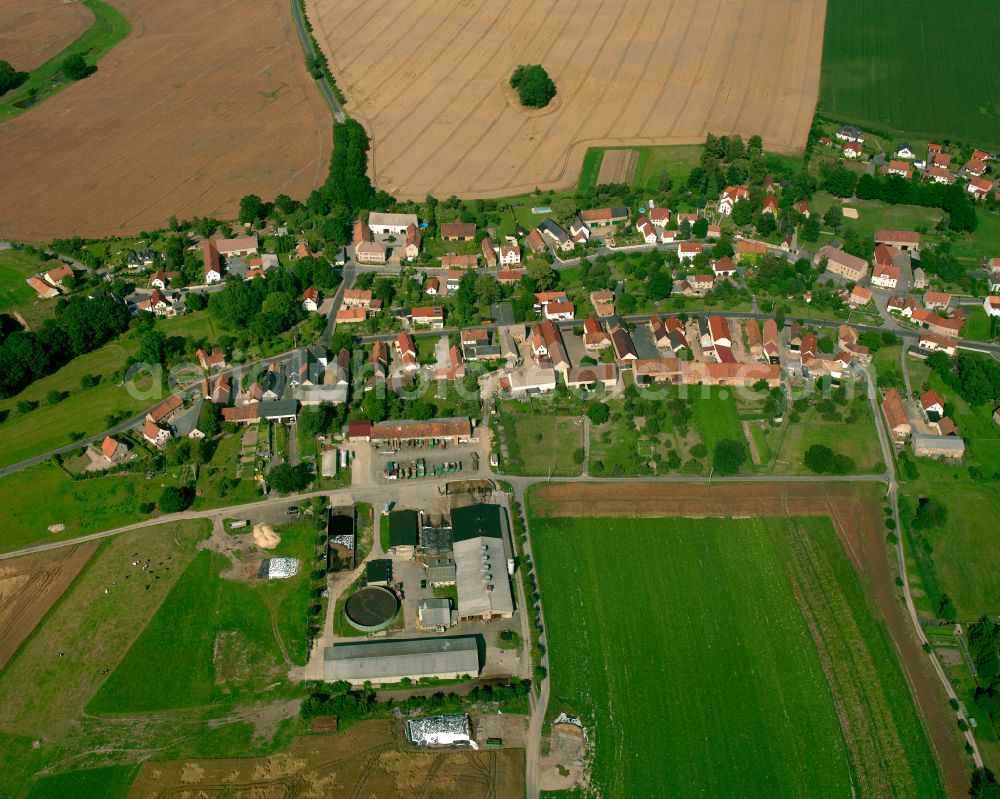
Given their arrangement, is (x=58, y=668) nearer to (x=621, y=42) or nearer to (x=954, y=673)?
(x=954, y=673)

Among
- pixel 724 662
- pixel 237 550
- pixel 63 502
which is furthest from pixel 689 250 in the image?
pixel 63 502

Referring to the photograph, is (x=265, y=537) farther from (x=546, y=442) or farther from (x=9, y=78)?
(x=9, y=78)

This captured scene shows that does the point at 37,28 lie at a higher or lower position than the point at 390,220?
higher

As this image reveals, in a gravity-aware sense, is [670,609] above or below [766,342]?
below

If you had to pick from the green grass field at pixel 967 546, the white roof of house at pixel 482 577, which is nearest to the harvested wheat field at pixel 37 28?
the white roof of house at pixel 482 577

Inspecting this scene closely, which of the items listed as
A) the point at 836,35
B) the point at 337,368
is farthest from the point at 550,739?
the point at 836,35

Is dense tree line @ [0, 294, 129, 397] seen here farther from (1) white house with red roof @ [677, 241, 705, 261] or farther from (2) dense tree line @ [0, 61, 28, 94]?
(2) dense tree line @ [0, 61, 28, 94]
